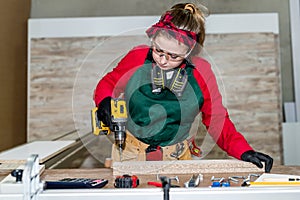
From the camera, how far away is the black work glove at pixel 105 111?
117 centimetres

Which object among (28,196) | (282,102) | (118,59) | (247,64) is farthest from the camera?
(282,102)

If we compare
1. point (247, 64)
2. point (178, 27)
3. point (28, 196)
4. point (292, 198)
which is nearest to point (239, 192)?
point (292, 198)

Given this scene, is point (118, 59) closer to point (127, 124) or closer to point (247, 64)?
point (127, 124)

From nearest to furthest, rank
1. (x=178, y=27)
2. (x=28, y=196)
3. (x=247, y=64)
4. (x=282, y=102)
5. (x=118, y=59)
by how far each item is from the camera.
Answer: (x=28, y=196), (x=178, y=27), (x=118, y=59), (x=247, y=64), (x=282, y=102)

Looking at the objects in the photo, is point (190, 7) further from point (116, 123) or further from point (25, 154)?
point (25, 154)

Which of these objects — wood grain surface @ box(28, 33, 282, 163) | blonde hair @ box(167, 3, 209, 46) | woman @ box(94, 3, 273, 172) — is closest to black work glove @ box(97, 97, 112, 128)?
→ woman @ box(94, 3, 273, 172)

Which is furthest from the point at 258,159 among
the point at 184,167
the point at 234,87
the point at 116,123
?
the point at 234,87

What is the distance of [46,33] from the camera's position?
2881 millimetres

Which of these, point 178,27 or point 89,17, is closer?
point 178,27

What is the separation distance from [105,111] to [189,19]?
0.35m

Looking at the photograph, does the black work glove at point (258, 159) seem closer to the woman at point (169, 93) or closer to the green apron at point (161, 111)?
the woman at point (169, 93)

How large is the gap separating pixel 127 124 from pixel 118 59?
192mm

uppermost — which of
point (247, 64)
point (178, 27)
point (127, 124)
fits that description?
point (247, 64)

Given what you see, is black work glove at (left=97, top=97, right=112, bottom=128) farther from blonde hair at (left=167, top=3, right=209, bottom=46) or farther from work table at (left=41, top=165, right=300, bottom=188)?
blonde hair at (left=167, top=3, right=209, bottom=46)
